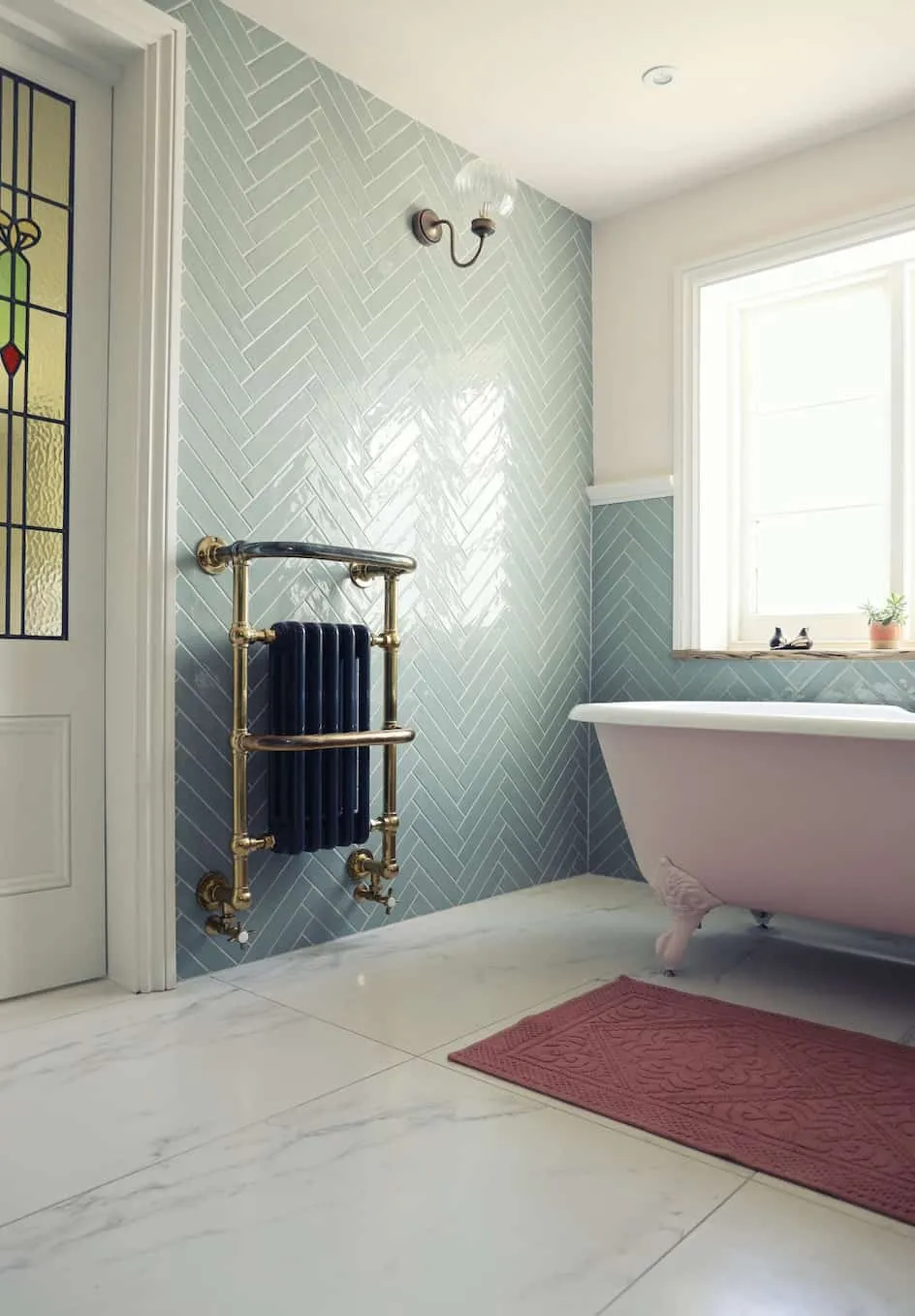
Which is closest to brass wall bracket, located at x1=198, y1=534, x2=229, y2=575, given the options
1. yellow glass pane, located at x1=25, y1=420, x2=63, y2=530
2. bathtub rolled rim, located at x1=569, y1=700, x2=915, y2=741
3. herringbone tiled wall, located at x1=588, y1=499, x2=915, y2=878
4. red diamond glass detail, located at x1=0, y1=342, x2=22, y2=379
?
yellow glass pane, located at x1=25, y1=420, x2=63, y2=530

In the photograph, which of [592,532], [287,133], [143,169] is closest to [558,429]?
[592,532]

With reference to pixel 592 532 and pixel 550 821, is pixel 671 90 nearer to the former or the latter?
pixel 592 532

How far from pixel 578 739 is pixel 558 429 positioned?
106 centimetres

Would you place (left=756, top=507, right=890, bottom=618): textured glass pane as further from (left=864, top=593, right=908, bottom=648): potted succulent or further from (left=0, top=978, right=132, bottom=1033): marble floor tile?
(left=0, top=978, right=132, bottom=1033): marble floor tile

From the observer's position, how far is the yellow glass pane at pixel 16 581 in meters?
2.11

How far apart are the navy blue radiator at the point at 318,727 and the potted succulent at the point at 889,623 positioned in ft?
4.82

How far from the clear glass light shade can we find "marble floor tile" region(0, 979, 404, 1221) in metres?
2.12

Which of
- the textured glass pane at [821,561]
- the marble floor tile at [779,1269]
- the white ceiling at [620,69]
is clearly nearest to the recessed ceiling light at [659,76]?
the white ceiling at [620,69]

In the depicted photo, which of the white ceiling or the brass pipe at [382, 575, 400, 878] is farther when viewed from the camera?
the brass pipe at [382, 575, 400, 878]

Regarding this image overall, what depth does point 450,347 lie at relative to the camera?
295 centimetres

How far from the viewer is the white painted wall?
2.88 metres

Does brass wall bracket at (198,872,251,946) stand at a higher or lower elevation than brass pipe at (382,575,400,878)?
lower

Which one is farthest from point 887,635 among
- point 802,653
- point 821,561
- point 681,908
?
point 681,908

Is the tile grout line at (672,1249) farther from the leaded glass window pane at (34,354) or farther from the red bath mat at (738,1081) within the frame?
the leaded glass window pane at (34,354)
